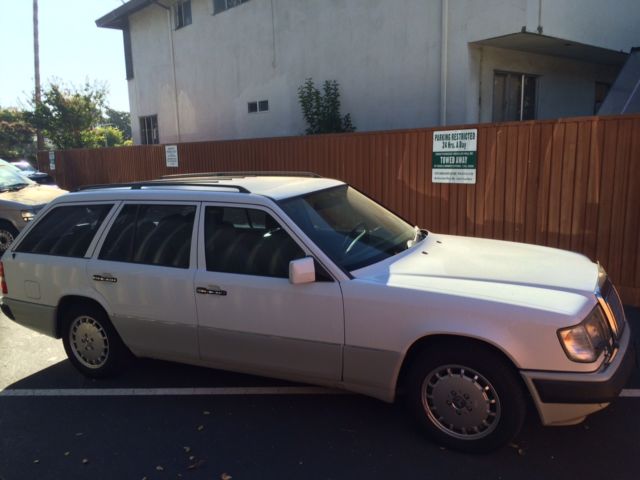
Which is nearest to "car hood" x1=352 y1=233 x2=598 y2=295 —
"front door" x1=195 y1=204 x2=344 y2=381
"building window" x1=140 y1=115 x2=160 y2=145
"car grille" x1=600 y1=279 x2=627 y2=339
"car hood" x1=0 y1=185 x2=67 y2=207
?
"car grille" x1=600 y1=279 x2=627 y2=339

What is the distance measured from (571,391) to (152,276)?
2.89m

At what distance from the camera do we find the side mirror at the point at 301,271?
325 centimetres

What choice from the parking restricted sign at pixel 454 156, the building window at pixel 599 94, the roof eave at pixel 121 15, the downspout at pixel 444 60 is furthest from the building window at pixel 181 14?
the building window at pixel 599 94

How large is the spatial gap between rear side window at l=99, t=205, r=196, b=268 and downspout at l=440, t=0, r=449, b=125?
7.00 metres

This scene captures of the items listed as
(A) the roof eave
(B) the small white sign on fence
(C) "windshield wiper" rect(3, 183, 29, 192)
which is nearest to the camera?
(C) "windshield wiper" rect(3, 183, 29, 192)

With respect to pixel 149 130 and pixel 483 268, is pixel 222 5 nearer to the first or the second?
pixel 149 130

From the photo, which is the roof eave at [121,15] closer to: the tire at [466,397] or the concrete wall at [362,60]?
the concrete wall at [362,60]

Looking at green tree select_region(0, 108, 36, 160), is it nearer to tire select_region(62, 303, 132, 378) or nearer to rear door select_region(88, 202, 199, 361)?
tire select_region(62, 303, 132, 378)

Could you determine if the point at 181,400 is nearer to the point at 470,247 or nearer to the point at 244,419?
the point at 244,419

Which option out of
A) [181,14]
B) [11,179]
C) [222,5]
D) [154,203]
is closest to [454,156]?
[154,203]

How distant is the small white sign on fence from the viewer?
12.4 m

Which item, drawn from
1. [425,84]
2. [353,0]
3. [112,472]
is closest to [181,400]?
[112,472]

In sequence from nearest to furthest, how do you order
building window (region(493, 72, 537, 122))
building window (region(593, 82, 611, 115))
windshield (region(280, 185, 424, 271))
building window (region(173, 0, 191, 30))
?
windshield (region(280, 185, 424, 271)), building window (region(493, 72, 537, 122)), building window (region(593, 82, 611, 115)), building window (region(173, 0, 191, 30))

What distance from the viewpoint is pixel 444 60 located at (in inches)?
379
